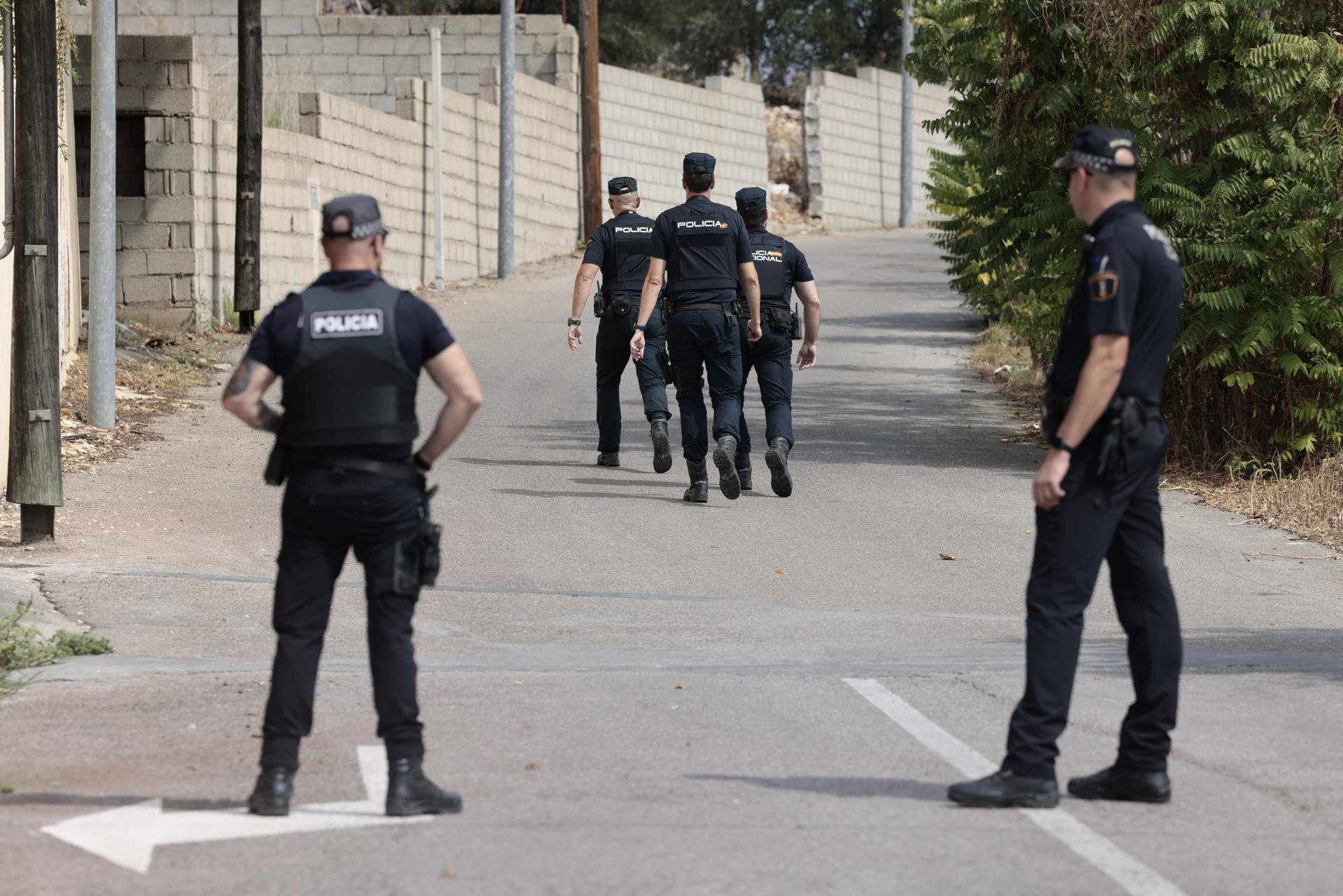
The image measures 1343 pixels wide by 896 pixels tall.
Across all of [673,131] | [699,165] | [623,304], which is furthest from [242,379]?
[673,131]

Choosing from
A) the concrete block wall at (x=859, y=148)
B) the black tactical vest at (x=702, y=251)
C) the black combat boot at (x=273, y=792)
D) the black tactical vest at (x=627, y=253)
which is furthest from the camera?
the concrete block wall at (x=859, y=148)

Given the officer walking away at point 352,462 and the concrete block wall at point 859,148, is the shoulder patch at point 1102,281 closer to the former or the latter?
the officer walking away at point 352,462

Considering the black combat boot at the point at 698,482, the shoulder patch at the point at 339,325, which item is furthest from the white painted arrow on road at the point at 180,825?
the black combat boot at the point at 698,482

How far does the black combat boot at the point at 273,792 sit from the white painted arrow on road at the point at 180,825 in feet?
0.11

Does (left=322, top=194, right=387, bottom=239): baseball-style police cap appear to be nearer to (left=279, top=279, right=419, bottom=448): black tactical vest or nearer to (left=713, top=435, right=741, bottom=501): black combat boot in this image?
(left=279, top=279, right=419, bottom=448): black tactical vest

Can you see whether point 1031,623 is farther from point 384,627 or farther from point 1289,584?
point 1289,584

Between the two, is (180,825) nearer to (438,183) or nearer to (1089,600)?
(1089,600)

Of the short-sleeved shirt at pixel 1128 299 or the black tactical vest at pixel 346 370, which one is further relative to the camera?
the short-sleeved shirt at pixel 1128 299

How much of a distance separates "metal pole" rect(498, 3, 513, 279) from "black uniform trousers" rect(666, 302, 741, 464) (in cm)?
1705

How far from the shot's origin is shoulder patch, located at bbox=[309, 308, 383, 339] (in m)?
5.28

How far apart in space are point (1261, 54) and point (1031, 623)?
25.7 ft

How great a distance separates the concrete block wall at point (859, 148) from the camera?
42562 mm

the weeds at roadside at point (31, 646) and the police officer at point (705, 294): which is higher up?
the police officer at point (705, 294)

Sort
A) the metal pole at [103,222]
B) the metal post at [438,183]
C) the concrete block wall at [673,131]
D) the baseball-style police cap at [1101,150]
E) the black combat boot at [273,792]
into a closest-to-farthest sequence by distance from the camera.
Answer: the black combat boot at [273,792]
the baseball-style police cap at [1101,150]
the metal pole at [103,222]
the metal post at [438,183]
the concrete block wall at [673,131]
